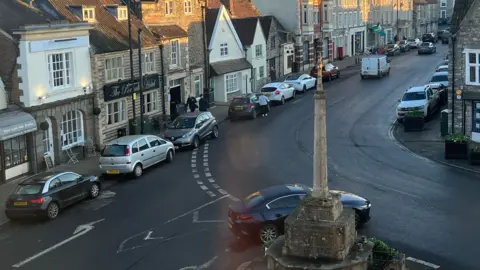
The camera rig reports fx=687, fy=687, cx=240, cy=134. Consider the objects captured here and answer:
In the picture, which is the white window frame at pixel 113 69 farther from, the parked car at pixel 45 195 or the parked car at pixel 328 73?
the parked car at pixel 328 73

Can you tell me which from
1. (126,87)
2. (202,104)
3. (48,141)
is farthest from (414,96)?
(48,141)

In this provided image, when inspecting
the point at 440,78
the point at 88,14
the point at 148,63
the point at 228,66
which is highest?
the point at 88,14

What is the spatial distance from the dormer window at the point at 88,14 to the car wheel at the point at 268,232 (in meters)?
20.1

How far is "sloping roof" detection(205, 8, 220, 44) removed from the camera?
49.2 metres

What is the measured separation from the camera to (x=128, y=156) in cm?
2758

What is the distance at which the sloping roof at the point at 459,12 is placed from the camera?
32344 mm

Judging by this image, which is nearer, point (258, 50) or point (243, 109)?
point (243, 109)

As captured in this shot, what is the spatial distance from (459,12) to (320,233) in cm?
2335

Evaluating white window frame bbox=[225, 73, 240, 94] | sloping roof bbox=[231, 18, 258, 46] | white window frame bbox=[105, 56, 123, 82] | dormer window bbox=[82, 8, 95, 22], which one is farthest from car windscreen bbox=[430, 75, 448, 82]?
dormer window bbox=[82, 8, 95, 22]

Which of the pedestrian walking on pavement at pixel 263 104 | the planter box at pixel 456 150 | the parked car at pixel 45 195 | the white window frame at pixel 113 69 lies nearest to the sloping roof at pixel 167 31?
the white window frame at pixel 113 69

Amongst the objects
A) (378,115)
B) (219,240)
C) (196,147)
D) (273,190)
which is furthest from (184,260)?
(378,115)

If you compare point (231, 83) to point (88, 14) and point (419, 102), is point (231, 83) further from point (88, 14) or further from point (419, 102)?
point (88, 14)

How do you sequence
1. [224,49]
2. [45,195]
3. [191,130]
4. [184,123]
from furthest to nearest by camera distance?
[224,49]
[184,123]
[191,130]
[45,195]

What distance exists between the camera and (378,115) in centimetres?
4156
